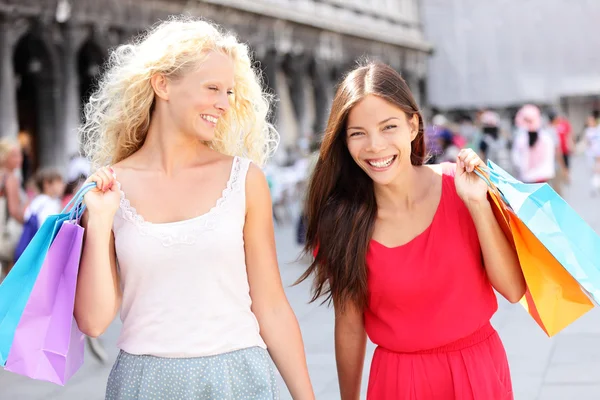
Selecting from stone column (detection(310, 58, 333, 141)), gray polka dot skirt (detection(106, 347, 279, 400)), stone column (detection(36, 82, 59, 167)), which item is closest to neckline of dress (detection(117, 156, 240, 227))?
gray polka dot skirt (detection(106, 347, 279, 400))

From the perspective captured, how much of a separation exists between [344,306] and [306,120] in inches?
1178

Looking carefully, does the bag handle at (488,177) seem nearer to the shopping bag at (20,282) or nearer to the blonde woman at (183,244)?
the blonde woman at (183,244)

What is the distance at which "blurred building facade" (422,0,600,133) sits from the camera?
145 ft

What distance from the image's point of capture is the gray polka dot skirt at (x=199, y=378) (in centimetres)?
246

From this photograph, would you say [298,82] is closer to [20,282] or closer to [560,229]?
[560,229]

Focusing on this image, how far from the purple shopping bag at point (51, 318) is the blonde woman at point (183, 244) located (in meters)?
0.04

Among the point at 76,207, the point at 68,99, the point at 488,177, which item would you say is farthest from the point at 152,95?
the point at 68,99

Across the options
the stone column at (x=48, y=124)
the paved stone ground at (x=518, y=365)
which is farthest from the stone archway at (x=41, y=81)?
the paved stone ground at (x=518, y=365)

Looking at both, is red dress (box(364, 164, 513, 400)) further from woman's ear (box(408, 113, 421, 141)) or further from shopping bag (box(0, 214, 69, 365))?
shopping bag (box(0, 214, 69, 365))

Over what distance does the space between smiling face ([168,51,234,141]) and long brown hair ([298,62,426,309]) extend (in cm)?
38

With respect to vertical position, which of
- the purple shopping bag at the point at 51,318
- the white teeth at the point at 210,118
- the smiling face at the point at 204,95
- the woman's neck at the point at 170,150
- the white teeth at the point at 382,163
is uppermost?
the smiling face at the point at 204,95

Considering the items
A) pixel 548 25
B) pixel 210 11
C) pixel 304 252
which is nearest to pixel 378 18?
pixel 548 25

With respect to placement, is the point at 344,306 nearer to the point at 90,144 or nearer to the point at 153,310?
the point at 153,310

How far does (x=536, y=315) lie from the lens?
8.98ft
